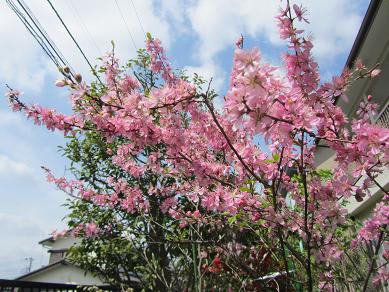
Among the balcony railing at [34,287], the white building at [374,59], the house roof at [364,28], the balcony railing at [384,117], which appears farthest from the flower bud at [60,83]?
the balcony railing at [384,117]

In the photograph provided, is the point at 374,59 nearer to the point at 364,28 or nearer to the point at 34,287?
the point at 364,28

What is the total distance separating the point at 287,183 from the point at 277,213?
687 mm

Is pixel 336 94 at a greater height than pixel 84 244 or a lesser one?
lesser

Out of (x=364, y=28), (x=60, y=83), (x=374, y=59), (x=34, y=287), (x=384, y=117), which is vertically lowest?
(x=34, y=287)

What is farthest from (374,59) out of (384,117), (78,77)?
(78,77)

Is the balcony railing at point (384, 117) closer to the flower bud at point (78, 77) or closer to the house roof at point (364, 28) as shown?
the house roof at point (364, 28)

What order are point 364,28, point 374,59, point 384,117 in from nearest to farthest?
point 364,28 → point 374,59 → point 384,117

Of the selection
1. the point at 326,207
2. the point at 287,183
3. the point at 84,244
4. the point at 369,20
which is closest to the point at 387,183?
the point at 369,20

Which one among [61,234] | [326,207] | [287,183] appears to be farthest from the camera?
[61,234]

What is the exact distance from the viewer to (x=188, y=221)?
395 centimetres

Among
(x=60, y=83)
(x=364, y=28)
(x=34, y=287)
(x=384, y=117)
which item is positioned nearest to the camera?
(x=60, y=83)

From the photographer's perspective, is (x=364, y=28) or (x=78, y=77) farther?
(x=364, y=28)

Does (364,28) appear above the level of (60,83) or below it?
above

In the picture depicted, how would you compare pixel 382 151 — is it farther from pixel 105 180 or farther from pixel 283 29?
pixel 105 180
